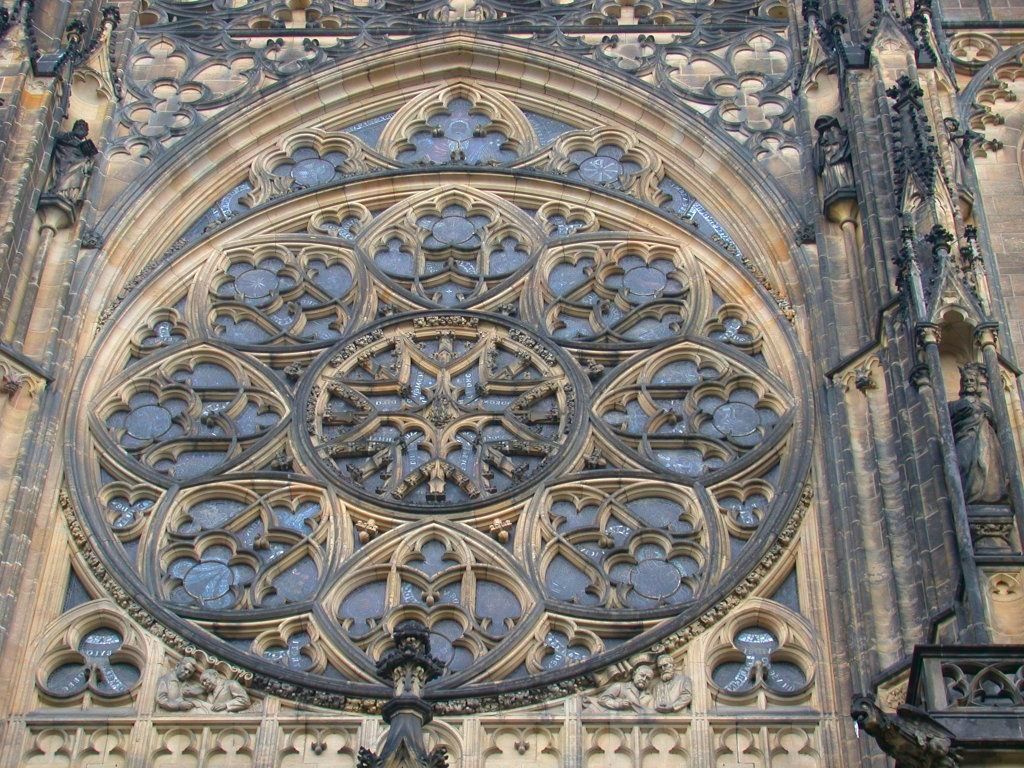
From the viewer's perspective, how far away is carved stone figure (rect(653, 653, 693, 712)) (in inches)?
679

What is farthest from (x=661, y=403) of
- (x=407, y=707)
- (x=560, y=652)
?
(x=407, y=707)

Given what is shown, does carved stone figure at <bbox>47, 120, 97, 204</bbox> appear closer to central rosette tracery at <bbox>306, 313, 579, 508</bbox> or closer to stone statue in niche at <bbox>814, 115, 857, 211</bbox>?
central rosette tracery at <bbox>306, 313, 579, 508</bbox>

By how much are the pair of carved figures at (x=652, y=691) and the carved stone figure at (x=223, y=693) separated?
9.13 feet

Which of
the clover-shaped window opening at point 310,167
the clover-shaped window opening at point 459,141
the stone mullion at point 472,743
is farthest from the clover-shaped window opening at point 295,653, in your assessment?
the clover-shaped window opening at point 459,141

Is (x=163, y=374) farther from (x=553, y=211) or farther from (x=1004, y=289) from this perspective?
(x=1004, y=289)

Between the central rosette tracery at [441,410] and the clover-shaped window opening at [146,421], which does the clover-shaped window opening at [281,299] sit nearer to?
the central rosette tracery at [441,410]

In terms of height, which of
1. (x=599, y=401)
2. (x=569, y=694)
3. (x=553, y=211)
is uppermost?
(x=553, y=211)

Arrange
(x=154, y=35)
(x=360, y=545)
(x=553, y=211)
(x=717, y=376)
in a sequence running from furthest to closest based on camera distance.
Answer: (x=154, y=35)
(x=553, y=211)
(x=717, y=376)
(x=360, y=545)

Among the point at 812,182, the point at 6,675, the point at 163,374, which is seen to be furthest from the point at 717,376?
the point at 6,675

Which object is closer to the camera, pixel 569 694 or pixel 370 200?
pixel 569 694

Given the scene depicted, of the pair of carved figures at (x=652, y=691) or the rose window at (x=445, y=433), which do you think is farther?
the rose window at (x=445, y=433)

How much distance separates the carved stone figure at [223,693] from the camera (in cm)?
1734

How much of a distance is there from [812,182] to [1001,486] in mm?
5258

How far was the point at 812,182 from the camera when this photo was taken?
2114cm
